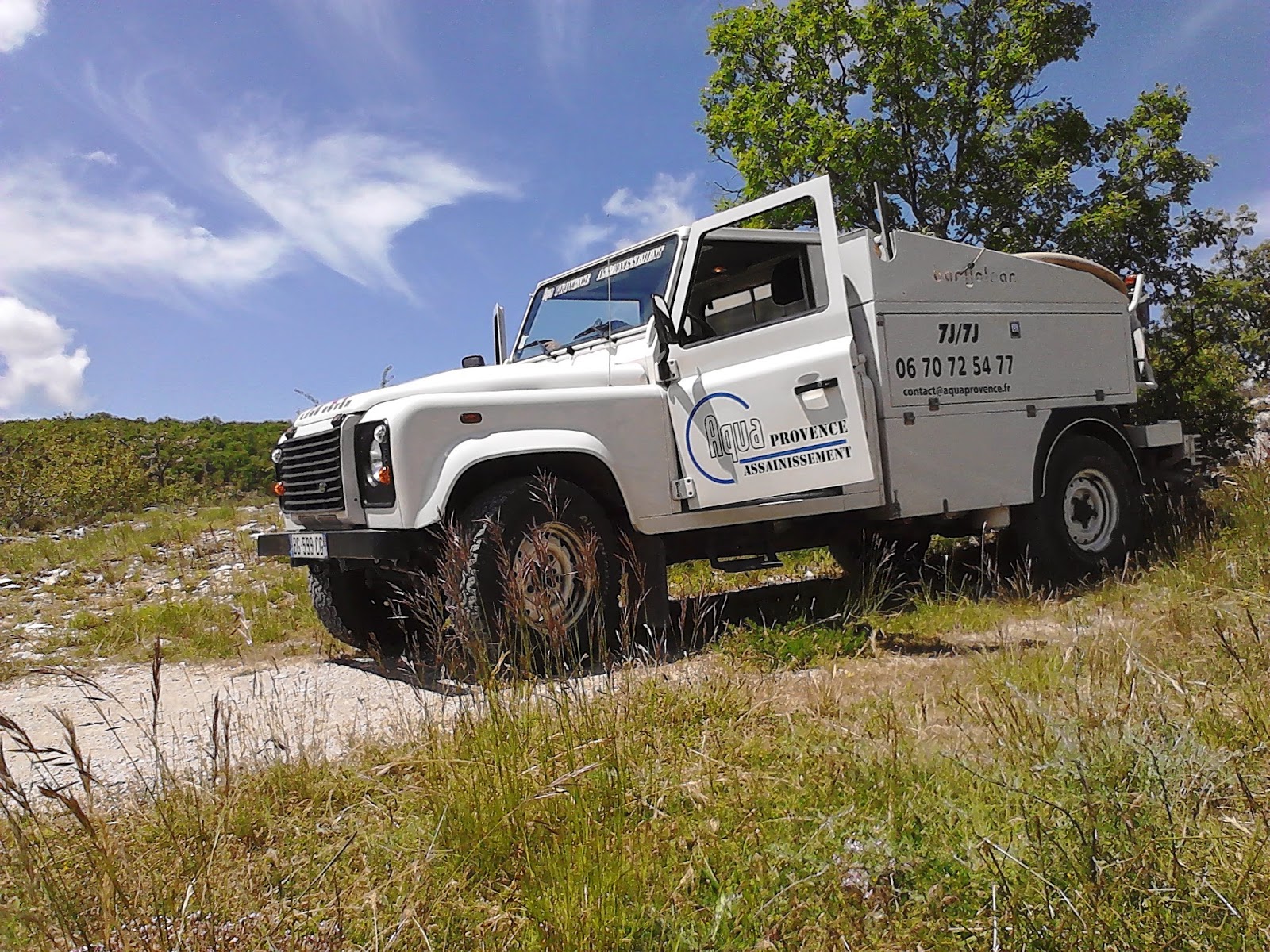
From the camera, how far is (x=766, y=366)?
5180 mm

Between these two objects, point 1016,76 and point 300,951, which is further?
point 1016,76

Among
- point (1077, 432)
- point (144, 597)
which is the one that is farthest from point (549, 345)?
point (144, 597)

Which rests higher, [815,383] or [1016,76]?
[1016,76]

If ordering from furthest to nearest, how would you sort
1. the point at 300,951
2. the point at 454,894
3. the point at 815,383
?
1. the point at 815,383
2. the point at 454,894
3. the point at 300,951

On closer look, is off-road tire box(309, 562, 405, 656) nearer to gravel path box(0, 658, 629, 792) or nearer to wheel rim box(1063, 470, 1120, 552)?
gravel path box(0, 658, 629, 792)

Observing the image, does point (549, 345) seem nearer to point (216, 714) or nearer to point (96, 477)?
point (216, 714)

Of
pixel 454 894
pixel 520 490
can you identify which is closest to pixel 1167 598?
pixel 520 490

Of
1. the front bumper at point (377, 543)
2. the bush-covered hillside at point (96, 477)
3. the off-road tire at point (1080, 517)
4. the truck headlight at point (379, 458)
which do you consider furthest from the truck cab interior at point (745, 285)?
the bush-covered hillside at point (96, 477)

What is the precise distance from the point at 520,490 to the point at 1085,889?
3.28 metres

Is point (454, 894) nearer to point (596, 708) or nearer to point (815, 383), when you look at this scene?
point (596, 708)

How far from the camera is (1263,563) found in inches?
208

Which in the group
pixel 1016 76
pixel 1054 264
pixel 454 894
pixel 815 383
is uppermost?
pixel 1016 76

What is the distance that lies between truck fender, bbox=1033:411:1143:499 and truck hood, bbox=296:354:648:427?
2.87 metres

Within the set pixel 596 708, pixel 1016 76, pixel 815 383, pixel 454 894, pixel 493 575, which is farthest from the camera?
pixel 1016 76
